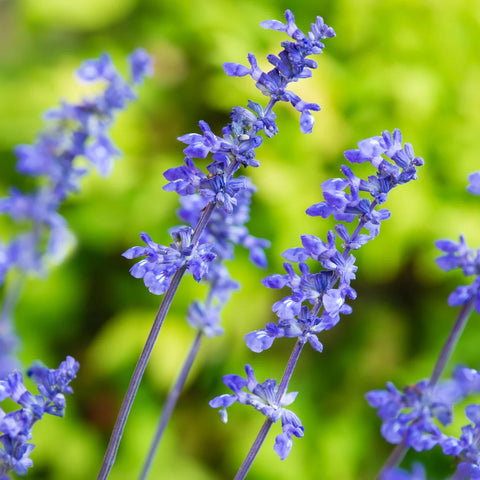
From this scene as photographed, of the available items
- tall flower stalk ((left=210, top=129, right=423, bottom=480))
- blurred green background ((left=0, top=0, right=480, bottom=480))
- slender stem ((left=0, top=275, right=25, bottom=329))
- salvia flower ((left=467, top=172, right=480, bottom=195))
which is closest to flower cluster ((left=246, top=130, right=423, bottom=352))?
tall flower stalk ((left=210, top=129, right=423, bottom=480))

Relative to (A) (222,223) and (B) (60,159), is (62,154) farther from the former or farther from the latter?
(A) (222,223)

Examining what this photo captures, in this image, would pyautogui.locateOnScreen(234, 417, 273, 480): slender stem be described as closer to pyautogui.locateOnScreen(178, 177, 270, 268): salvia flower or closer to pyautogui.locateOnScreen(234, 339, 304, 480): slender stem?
pyautogui.locateOnScreen(234, 339, 304, 480): slender stem

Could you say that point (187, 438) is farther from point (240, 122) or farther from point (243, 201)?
point (240, 122)

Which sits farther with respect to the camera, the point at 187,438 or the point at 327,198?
the point at 187,438

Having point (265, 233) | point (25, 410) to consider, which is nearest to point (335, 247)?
point (25, 410)

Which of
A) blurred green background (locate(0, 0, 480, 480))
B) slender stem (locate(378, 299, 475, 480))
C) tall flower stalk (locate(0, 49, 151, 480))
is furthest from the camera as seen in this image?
blurred green background (locate(0, 0, 480, 480))

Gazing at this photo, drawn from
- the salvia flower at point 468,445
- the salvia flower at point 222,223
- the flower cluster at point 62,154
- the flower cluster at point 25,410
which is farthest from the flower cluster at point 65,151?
the salvia flower at point 468,445

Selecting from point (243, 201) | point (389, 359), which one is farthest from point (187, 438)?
Answer: point (243, 201)
